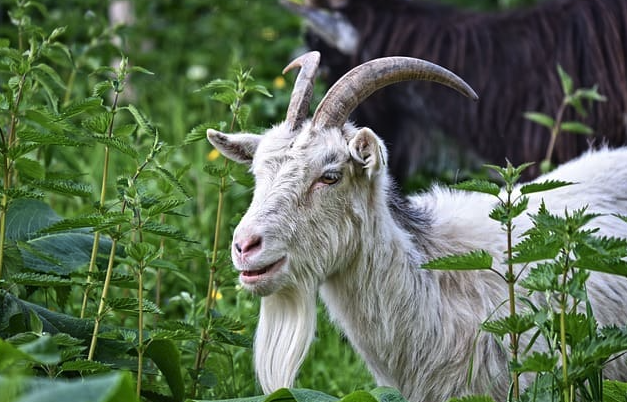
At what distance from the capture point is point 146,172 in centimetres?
384

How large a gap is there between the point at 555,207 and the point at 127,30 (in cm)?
244

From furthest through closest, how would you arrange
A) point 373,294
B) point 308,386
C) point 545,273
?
1. point 308,386
2. point 373,294
3. point 545,273

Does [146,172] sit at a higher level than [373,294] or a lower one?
higher

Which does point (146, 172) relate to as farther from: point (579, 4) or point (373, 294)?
point (579, 4)

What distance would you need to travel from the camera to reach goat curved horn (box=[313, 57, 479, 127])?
395 cm

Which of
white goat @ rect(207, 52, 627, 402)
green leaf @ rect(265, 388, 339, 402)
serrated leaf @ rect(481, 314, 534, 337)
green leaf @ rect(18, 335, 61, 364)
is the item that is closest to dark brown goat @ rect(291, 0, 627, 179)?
white goat @ rect(207, 52, 627, 402)

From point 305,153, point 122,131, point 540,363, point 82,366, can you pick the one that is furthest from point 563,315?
point 122,131

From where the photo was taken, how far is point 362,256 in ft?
13.3

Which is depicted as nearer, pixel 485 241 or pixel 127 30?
pixel 485 241

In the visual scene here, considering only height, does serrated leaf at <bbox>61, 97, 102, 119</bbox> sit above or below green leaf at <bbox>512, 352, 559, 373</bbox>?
above

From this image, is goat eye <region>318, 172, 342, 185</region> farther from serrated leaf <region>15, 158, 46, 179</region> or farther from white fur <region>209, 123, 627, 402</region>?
serrated leaf <region>15, 158, 46, 179</region>

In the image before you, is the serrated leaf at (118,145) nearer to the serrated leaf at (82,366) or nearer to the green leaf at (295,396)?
the serrated leaf at (82,366)

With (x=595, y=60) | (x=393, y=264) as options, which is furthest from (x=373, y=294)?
(x=595, y=60)

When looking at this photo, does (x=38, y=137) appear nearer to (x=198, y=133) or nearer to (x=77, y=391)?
(x=198, y=133)
